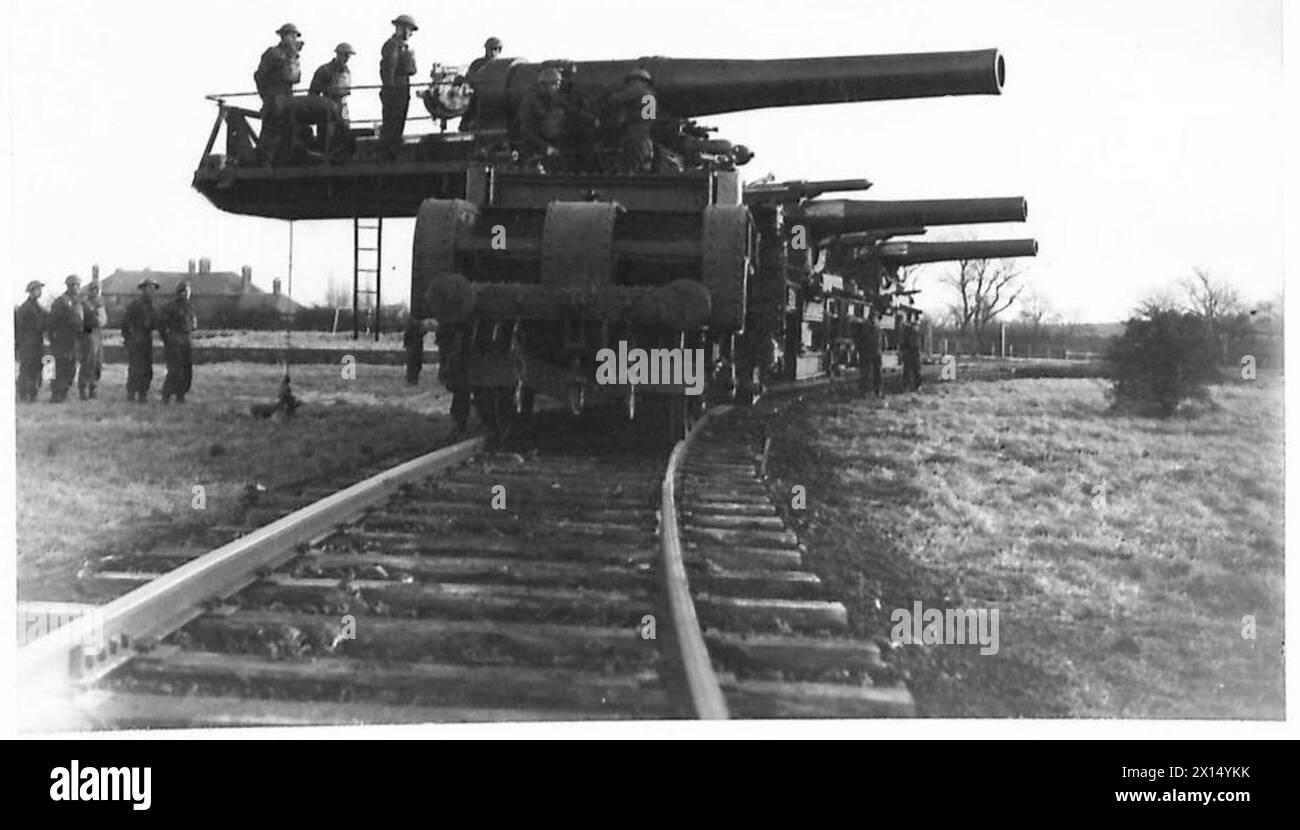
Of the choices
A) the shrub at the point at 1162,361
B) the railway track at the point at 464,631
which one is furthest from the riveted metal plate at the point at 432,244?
the shrub at the point at 1162,361

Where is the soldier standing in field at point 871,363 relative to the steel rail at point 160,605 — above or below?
above

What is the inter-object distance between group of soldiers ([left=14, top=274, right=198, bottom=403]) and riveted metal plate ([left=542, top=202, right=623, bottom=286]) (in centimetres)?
212

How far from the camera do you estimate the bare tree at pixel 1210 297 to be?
4.37 metres

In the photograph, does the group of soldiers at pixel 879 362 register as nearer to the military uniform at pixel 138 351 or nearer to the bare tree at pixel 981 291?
the bare tree at pixel 981 291

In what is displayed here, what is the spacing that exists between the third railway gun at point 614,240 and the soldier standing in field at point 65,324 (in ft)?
4.05

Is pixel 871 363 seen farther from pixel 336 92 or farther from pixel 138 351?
pixel 138 351

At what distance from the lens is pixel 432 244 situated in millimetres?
6578

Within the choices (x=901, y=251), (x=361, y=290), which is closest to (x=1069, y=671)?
(x=361, y=290)

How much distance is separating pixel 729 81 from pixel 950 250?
7264mm

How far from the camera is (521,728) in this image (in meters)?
2.95

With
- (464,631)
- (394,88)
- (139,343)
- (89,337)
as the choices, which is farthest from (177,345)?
(464,631)

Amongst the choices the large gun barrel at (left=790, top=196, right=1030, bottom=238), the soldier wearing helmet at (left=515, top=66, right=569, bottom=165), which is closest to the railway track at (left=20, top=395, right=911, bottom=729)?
the soldier wearing helmet at (left=515, top=66, right=569, bottom=165)
